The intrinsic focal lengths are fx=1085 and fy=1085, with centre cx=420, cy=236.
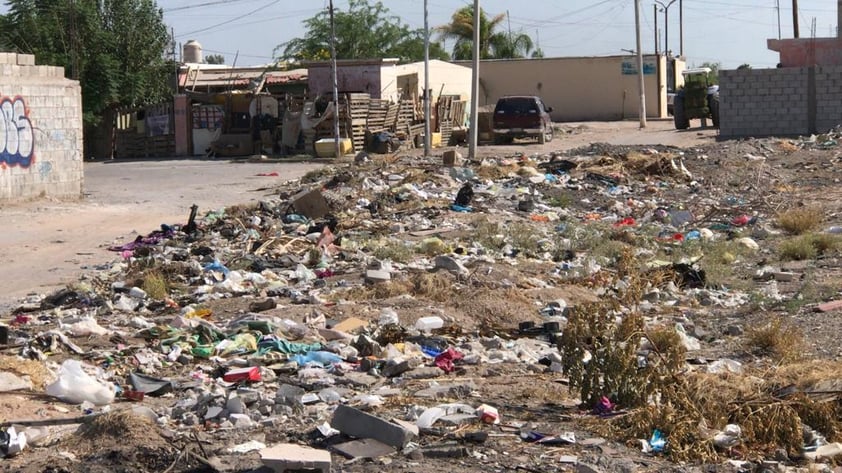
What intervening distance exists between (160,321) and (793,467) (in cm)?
584

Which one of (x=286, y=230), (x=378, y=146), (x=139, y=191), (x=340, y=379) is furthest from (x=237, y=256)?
(x=378, y=146)

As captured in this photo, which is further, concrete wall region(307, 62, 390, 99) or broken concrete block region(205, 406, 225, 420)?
concrete wall region(307, 62, 390, 99)

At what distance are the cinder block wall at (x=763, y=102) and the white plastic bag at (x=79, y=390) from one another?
28382 mm

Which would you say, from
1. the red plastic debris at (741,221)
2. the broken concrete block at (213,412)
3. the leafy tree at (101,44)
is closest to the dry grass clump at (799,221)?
the red plastic debris at (741,221)

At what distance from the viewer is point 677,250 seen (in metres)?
13.6

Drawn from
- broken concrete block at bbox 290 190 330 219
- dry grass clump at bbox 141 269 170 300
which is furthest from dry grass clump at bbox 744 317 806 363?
broken concrete block at bbox 290 190 330 219

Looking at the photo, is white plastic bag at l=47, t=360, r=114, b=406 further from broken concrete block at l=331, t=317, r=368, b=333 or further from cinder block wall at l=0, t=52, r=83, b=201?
cinder block wall at l=0, t=52, r=83, b=201

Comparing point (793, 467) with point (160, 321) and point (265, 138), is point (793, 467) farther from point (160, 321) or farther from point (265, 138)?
point (265, 138)

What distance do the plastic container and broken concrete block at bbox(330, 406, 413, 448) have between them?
317 cm

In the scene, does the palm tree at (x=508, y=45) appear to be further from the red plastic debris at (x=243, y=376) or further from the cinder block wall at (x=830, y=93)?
the red plastic debris at (x=243, y=376)

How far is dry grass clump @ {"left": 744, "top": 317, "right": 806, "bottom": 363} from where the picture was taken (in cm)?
792

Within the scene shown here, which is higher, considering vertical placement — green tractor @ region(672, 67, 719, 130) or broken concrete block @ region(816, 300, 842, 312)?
green tractor @ region(672, 67, 719, 130)

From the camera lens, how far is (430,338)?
28.2 ft

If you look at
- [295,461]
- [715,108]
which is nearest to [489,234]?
[295,461]
